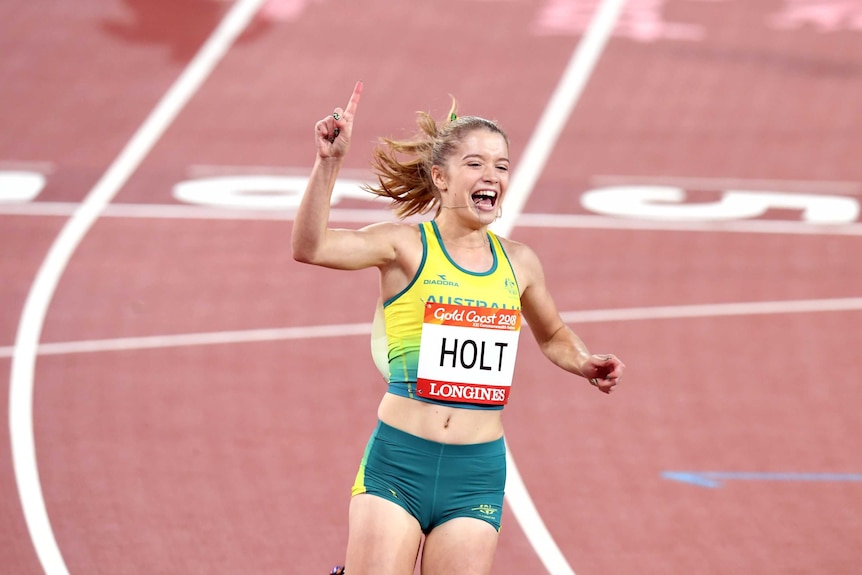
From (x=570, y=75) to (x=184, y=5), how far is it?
433 cm

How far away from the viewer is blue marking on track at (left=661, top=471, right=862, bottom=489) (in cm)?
701

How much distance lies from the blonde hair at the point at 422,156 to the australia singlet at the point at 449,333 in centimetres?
30

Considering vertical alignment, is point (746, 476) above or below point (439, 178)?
below

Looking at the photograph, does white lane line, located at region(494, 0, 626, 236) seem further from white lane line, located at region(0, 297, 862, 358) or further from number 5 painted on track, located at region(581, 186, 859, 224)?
white lane line, located at region(0, 297, 862, 358)

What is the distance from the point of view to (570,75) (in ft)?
40.5

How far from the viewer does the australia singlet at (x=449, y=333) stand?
4230 mm

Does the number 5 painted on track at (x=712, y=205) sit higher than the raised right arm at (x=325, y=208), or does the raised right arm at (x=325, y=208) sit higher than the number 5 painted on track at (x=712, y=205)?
the number 5 painted on track at (x=712, y=205)

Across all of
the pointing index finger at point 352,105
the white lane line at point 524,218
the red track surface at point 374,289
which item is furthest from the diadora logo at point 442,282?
the white lane line at point 524,218

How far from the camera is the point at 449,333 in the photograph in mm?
4246

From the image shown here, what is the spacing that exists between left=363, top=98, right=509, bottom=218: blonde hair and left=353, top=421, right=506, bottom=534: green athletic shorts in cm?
82

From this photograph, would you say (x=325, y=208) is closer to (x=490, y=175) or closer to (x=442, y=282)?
(x=442, y=282)

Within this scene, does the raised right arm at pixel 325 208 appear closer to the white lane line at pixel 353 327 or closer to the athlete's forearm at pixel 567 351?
the athlete's forearm at pixel 567 351

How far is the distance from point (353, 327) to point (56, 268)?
2.26 m

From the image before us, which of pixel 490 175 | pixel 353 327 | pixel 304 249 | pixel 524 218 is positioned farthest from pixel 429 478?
pixel 524 218
